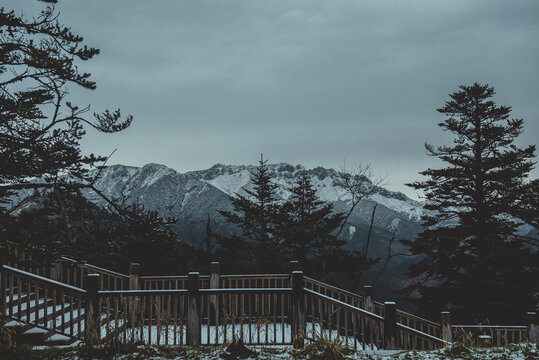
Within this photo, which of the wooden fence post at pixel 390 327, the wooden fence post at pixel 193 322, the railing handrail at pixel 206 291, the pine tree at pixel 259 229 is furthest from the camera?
the pine tree at pixel 259 229

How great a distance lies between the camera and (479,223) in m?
21.6

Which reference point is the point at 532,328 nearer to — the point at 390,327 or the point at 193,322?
the point at 390,327

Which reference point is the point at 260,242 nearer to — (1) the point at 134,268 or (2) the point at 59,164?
(1) the point at 134,268

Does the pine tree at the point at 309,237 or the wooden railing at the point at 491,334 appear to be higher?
the pine tree at the point at 309,237

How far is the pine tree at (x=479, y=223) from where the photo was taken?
20531mm

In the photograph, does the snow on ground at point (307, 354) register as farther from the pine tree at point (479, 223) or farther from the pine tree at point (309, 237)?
the pine tree at point (309, 237)

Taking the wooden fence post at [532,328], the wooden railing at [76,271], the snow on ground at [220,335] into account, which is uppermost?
the wooden railing at [76,271]

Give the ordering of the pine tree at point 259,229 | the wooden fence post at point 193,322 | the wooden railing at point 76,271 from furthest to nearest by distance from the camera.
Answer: the pine tree at point 259,229, the wooden railing at point 76,271, the wooden fence post at point 193,322

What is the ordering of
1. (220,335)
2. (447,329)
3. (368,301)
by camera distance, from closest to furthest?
(220,335) → (447,329) → (368,301)

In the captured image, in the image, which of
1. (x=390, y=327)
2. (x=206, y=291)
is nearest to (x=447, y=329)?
(x=390, y=327)

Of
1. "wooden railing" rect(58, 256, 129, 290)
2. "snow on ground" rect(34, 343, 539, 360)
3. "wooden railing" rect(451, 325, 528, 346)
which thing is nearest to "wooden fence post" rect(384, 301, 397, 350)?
"wooden railing" rect(451, 325, 528, 346)

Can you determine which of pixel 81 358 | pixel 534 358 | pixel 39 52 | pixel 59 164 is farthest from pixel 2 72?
pixel 534 358

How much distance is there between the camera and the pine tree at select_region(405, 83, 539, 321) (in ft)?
67.4

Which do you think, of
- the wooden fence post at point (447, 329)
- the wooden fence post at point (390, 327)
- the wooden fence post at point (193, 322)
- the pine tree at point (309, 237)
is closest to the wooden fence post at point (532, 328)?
the wooden fence post at point (447, 329)
